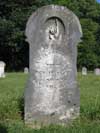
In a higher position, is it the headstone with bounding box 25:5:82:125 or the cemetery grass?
the headstone with bounding box 25:5:82:125

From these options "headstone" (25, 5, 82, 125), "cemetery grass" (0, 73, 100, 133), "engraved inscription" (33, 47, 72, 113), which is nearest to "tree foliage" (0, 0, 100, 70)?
"cemetery grass" (0, 73, 100, 133)

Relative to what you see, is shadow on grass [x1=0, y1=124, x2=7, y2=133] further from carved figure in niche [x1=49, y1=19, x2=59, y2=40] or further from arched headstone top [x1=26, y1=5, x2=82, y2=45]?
carved figure in niche [x1=49, y1=19, x2=59, y2=40]

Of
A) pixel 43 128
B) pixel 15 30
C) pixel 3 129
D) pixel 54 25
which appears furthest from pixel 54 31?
pixel 15 30

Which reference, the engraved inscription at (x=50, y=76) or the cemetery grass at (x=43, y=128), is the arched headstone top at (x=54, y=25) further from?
the cemetery grass at (x=43, y=128)

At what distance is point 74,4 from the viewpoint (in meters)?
63.1

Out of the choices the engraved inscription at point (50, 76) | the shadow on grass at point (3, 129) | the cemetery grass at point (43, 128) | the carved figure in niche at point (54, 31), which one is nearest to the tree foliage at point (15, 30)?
the cemetery grass at point (43, 128)

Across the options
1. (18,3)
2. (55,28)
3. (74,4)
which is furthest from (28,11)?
(55,28)

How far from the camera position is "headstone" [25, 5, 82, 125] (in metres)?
10.3

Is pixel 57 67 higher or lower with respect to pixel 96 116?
higher

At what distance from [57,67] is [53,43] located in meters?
0.56

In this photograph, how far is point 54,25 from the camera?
1058 cm

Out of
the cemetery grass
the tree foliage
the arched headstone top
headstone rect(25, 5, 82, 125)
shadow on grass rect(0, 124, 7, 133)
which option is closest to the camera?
shadow on grass rect(0, 124, 7, 133)

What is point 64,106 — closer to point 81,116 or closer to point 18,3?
point 81,116

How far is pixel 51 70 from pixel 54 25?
1061 mm
